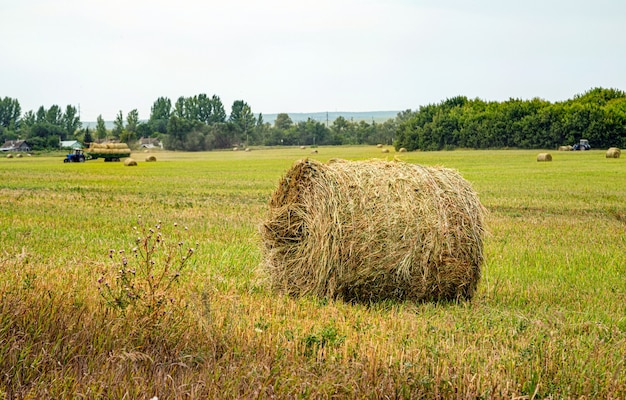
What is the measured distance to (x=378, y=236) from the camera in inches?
345

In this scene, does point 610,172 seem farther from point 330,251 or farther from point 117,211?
point 330,251

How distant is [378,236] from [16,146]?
120m

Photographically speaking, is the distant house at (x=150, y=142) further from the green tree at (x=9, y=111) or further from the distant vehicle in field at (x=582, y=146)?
the distant vehicle in field at (x=582, y=146)

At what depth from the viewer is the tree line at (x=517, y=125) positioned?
80.2 meters

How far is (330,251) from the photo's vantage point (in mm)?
8859

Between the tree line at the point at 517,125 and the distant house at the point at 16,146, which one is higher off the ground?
the tree line at the point at 517,125

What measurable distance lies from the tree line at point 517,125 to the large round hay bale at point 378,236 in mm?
76098

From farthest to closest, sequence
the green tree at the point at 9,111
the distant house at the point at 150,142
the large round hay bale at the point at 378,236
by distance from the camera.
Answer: the green tree at the point at 9,111 → the distant house at the point at 150,142 → the large round hay bale at the point at 378,236

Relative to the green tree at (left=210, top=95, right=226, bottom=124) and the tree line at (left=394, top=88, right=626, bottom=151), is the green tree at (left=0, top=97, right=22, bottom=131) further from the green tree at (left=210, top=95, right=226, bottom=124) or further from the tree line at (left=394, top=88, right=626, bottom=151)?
the tree line at (left=394, top=88, right=626, bottom=151)

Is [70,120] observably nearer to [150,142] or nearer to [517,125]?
[150,142]

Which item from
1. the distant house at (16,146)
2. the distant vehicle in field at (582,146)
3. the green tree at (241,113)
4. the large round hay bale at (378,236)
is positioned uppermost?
the green tree at (241,113)

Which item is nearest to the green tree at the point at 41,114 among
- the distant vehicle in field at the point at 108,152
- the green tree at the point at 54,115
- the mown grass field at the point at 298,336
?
the green tree at the point at 54,115

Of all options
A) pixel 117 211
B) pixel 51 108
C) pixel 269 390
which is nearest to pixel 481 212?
pixel 269 390

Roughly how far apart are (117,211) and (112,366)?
566 inches
